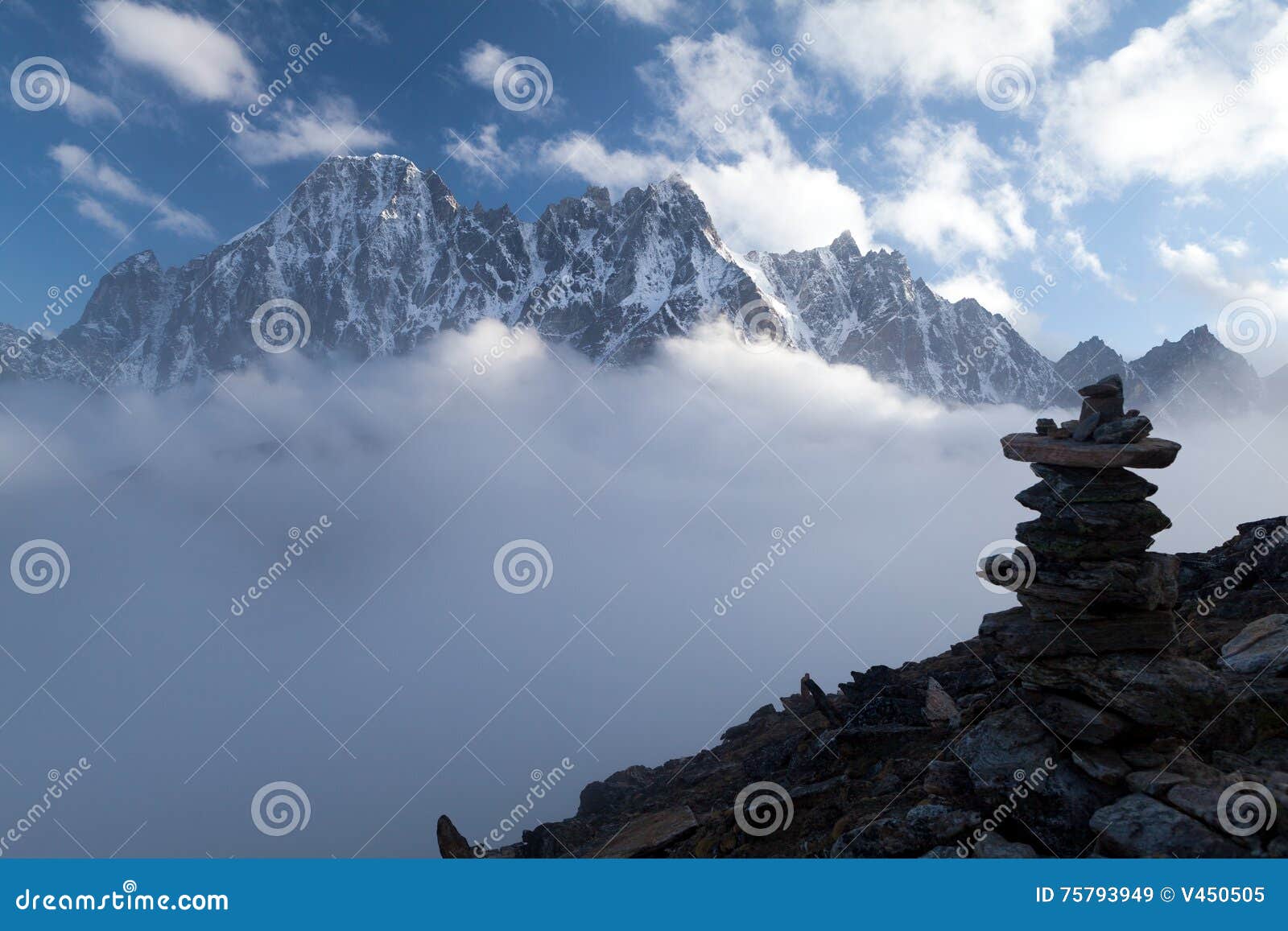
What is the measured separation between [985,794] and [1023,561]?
740cm

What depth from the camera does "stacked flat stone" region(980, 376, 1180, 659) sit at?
1864 cm

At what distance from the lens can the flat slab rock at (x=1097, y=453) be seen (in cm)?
1847

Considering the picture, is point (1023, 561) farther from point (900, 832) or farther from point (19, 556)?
point (19, 556)

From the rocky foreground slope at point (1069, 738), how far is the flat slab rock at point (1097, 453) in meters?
0.07

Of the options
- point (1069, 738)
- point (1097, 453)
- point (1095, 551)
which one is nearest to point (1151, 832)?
point (1069, 738)

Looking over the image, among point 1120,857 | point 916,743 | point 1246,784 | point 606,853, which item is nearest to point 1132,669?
point 1246,784

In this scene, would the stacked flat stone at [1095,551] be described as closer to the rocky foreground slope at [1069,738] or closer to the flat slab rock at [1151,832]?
the rocky foreground slope at [1069,738]

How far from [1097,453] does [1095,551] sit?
3079 mm

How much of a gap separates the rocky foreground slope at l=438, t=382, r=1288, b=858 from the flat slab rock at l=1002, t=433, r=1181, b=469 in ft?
0.22

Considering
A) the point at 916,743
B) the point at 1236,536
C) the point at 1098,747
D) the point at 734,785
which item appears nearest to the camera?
the point at 1098,747

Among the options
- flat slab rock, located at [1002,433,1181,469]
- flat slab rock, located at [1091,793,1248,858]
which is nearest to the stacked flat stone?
flat slab rock, located at [1002,433,1181,469]

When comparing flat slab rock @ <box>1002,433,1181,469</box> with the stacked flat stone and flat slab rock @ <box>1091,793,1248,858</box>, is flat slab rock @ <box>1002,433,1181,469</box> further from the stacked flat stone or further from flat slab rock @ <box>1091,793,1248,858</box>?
flat slab rock @ <box>1091,793,1248,858</box>

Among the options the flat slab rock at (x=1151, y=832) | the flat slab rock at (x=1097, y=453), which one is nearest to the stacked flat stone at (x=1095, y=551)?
the flat slab rock at (x=1097, y=453)

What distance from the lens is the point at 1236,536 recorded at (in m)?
38.0
